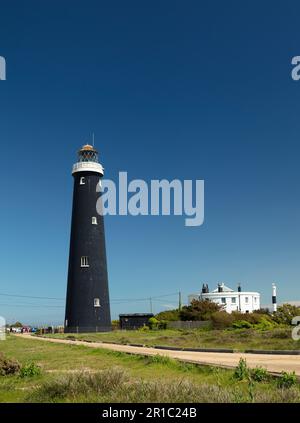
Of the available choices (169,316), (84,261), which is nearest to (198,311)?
(169,316)

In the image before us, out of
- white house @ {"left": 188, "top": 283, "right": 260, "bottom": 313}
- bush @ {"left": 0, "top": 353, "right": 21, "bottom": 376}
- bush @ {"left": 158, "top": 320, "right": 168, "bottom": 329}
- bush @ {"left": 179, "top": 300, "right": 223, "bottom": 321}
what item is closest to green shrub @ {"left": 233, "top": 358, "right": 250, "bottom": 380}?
bush @ {"left": 0, "top": 353, "right": 21, "bottom": 376}

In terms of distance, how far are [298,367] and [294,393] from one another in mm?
5663

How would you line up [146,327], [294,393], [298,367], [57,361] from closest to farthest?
[294,393]
[298,367]
[57,361]
[146,327]

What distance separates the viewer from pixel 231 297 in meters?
81.7

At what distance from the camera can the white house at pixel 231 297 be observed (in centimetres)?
8094

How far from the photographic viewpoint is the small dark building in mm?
53969

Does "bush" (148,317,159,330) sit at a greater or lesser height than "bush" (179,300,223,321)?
lesser

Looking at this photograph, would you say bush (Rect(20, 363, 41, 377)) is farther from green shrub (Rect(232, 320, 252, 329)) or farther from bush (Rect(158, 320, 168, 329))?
bush (Rect(158, 320, 168, 329))

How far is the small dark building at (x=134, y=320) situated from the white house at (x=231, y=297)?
2716 centimetres

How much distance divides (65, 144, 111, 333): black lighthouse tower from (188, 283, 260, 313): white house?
36537 millimetres

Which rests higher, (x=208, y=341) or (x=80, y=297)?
(x=80, y=297)
